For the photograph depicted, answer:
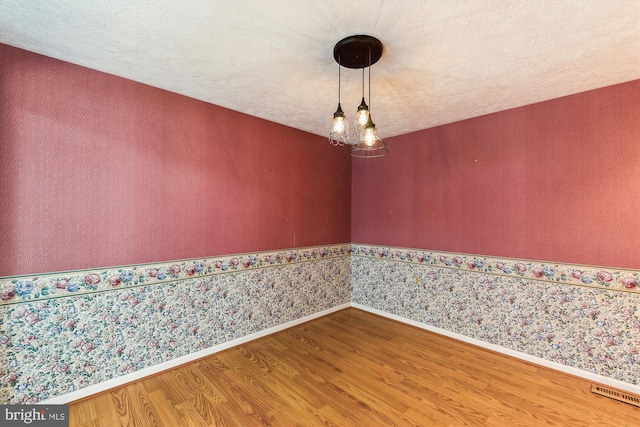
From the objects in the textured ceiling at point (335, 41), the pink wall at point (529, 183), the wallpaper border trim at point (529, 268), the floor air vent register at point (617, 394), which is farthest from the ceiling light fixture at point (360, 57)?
the floor air vent register at point (617, 394)

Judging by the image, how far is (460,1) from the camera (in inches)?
53.3

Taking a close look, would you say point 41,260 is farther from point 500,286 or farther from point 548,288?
point 548,288

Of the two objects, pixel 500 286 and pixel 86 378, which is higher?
pixel 500 286

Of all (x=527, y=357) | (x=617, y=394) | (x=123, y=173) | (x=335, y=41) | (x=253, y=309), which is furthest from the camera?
(x=253, y=309)

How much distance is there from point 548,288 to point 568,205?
75cm

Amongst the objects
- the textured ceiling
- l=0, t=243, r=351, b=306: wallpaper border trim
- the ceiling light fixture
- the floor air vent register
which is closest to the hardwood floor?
the floor air vent register

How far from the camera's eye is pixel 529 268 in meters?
2.54

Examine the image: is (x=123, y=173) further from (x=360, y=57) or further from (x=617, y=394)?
(x=617, y=394)

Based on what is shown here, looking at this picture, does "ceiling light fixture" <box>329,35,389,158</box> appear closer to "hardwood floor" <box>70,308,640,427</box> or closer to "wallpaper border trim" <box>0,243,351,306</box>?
"wallpaper border trim" <box>0,243,351,306</box>

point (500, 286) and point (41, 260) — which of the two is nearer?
point (41, 260)

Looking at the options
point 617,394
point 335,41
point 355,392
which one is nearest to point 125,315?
point 355,392

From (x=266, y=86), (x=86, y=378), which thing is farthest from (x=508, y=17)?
(x=86, y=378)

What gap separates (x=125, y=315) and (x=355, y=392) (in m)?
1.87

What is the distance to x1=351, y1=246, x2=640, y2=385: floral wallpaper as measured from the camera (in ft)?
7.00
